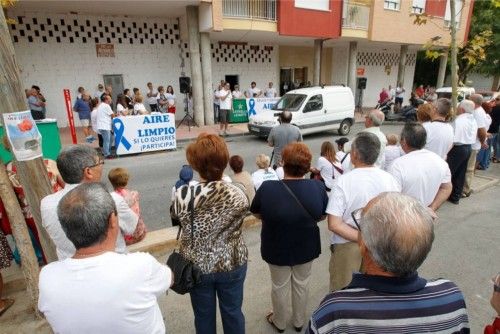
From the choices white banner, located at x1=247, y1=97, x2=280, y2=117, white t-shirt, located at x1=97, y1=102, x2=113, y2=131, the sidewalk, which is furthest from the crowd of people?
white banner, located at x1=247, y1=97, x2=280, y2=117

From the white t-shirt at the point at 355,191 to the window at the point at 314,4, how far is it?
1449cm

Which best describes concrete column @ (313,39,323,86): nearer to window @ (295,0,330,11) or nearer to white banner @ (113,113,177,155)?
window @ (295,0,330,11)

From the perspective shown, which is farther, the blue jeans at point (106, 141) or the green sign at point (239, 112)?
the green sign at point (239, 112)

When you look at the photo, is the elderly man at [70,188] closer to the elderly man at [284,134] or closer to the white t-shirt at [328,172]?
the white t-shirt at [328,172]

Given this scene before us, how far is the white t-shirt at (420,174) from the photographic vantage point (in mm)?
2953

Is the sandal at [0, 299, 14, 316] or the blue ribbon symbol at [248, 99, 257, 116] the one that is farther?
the blue ribbon symbol at [248, 99, 257, 116]

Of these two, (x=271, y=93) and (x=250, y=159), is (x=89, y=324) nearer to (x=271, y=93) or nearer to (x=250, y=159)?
(x=250, y=159)

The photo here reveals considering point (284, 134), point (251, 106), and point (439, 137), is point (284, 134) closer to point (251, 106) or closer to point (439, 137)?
point (439, 137)

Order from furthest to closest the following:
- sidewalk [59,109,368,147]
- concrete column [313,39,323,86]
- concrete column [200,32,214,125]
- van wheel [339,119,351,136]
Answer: concrete column [313,39,323,86] < concrete column [200,32,214,125] < van wheel [339,119,351,136] < sidewalk [59,109,368,147]

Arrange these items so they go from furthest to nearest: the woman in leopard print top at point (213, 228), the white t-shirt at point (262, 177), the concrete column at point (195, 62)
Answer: the concrete column at point (195, 62)
the white t-shirt at point (262, 177)
the woman in leopard print top at point (213, 228)

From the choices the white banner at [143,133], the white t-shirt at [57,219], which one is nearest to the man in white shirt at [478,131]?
the white t-shirt at [57,219]

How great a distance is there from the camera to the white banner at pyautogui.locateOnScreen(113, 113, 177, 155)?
9.30 metres

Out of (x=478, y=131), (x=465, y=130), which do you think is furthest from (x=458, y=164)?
(x=478, y=131)

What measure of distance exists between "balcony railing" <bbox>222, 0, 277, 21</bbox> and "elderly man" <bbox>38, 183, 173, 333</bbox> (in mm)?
13397
